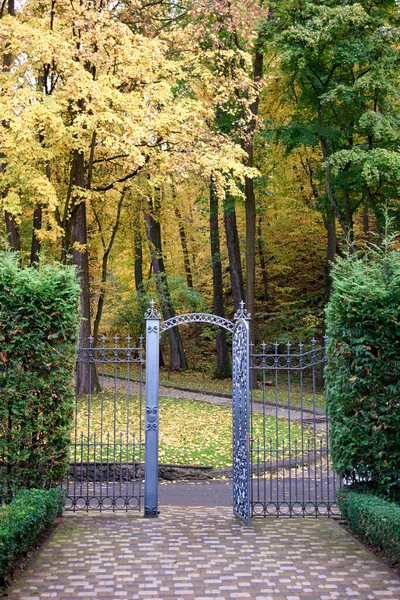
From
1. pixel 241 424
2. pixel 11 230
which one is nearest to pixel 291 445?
pixel 241 424

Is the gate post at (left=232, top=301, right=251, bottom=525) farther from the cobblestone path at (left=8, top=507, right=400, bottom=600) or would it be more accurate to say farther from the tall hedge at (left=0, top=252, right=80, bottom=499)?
the tall hedge at (left=0, top=252, right=80, bottom=499)

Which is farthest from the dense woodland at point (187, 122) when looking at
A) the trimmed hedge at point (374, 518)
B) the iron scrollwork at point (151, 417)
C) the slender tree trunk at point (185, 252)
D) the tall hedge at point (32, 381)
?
the slender tree trunk at point (185, 252)

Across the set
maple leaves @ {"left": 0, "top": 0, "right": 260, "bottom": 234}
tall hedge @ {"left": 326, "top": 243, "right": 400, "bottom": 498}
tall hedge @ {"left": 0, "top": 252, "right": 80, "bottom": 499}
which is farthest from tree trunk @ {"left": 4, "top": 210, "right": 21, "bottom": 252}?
tall hedge @ {"left": 326, "top": 243, "right": 400, "bottom": 498}

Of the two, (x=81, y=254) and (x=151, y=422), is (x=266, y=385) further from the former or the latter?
(x=151, y=422)

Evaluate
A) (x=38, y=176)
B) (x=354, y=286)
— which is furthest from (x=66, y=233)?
(x=354, y=286)

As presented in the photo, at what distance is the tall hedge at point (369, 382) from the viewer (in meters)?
8.45

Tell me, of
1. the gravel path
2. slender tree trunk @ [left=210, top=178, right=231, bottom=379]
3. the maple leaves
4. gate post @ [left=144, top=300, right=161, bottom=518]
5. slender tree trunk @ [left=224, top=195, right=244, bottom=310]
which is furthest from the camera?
slender tree trunk @ [left=210, top=178, right=231, bottom=379]

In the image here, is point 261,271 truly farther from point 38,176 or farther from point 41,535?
point 41,535

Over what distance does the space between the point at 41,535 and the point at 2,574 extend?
6.17 ft

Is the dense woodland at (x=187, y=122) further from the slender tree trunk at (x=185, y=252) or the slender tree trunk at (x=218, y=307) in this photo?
the slender tree trunk at (x=185, y=252)

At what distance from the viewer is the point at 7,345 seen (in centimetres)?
870

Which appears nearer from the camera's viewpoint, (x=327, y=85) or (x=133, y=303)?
(x=327, y=85)

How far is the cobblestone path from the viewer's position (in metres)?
6.13

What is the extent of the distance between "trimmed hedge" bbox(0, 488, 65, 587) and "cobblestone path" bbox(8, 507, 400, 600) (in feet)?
0.60
